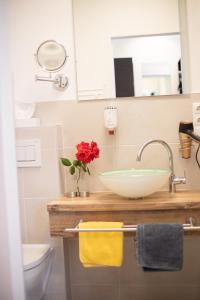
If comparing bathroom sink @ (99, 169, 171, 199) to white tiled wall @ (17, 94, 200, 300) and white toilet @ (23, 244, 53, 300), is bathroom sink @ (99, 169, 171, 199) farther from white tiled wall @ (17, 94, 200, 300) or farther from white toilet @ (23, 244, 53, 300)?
white toilet @ (23, 244, 53, 300)

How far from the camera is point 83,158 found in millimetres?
1422

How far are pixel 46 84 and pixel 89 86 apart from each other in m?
0.26

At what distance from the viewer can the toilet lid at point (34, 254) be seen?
1257 mm

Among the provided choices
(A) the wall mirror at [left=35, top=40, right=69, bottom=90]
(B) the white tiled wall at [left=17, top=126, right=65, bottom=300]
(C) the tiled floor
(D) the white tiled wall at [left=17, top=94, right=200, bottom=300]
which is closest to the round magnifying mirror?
(A) the wall mirror at [left=35, top=40, right=69, bottom=90]

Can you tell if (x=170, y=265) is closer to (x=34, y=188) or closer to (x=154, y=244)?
(x=154, y=244)

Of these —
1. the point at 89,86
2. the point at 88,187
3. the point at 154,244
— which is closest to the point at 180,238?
the point at 154,244

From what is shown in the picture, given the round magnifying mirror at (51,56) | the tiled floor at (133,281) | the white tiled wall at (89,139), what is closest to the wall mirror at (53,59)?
the round magnifying mirror at (51,56)

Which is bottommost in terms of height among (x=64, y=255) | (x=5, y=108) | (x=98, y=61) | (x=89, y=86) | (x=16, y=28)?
(x=64, y=255)

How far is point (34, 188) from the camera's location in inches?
59.6

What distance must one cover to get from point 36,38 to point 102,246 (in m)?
1.24

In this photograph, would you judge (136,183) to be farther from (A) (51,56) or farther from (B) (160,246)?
(A) (51,56)

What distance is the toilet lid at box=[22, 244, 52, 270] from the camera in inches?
49.5

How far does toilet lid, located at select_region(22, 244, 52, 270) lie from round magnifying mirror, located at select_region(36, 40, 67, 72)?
1.02m

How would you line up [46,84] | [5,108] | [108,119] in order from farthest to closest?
[46,84]
[108,119]
[5,108]
